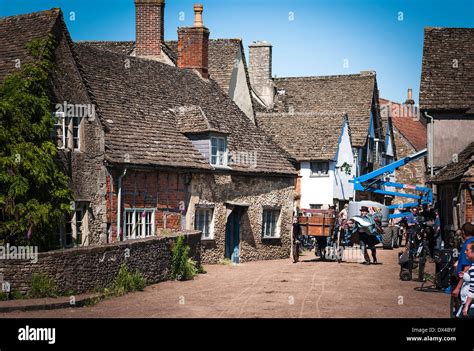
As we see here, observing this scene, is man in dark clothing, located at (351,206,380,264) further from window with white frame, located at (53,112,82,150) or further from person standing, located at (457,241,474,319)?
person standing, located at (457,241,474,319)

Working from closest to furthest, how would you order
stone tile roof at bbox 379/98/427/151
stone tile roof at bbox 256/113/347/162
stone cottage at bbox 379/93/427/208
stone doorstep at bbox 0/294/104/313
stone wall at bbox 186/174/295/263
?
stone doorstep at bbox 0/294/104/313
stone wall at bbox 186/174/295/263
stone tile roof at bbox 256/113/347/162
stone cottage at bbox 379/93/427/208
stone tile roof at bbox 379/98/427/151

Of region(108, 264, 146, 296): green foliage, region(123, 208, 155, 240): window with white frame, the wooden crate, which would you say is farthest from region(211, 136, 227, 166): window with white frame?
region(108, 264, 146, 296): green foliage

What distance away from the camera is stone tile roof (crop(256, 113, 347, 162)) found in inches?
1747

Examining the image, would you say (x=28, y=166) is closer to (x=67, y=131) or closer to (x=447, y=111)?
(x=67, y=131)

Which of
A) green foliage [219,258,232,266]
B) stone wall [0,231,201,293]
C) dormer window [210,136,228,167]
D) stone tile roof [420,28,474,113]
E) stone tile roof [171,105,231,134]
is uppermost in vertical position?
stone tile roof [420,28,474,113]

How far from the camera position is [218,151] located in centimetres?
3244

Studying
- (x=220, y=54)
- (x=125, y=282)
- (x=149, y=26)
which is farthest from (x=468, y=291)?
(x=220, y=54)

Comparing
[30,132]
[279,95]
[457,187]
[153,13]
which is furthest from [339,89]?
[30,132]

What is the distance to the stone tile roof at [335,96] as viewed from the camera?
5119cm

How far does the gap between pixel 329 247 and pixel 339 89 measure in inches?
863

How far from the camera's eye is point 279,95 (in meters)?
53.0

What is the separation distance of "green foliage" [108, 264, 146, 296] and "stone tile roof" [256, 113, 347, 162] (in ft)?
77.9

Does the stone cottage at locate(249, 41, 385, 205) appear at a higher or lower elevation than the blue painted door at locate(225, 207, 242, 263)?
higher
